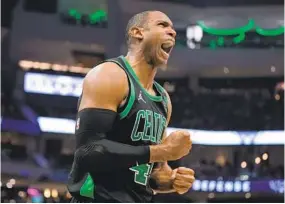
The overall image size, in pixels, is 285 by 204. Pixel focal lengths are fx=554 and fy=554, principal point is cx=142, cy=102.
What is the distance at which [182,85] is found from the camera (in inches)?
292

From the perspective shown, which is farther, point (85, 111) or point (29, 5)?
point (29, 5)

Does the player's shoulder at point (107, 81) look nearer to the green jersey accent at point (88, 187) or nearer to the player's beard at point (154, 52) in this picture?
the player's beard at point (154, 52)

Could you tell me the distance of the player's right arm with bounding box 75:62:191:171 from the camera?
4.40 ft

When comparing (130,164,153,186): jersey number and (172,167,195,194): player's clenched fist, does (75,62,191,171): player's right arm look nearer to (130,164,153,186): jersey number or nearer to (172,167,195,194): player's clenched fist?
(130,164,153,186): jersey number

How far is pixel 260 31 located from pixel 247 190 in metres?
2.08

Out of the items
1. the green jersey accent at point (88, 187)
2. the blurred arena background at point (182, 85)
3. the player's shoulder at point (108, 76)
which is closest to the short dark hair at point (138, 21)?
the player's shoulder at point (108, 76)

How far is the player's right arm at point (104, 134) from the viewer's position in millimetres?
1341

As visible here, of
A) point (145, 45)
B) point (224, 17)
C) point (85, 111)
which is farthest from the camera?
point (224, 17)

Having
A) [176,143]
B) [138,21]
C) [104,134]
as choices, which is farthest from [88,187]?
[138,21]

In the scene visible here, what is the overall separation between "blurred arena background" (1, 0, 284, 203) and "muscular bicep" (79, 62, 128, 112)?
496cm

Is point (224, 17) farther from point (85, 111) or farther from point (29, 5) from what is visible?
point (85, 111)

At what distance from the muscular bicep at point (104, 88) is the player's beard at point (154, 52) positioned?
0.37 ft

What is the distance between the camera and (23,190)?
651 cm

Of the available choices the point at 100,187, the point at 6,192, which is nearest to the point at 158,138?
the point at 100,187
